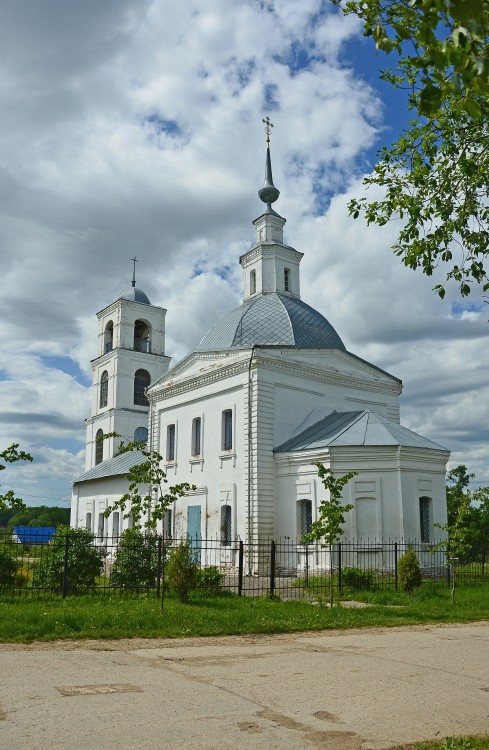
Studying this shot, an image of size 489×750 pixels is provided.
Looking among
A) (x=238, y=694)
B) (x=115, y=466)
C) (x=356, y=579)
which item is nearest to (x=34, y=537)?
(x=115, y=466)

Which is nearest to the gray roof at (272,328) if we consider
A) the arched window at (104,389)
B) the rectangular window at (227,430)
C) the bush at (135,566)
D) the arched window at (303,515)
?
the rectangular window at (227,430)

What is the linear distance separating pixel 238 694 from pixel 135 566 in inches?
367

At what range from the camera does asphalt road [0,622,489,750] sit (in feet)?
16.6

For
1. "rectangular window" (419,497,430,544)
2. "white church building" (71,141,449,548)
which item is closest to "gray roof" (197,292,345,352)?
"white church building" (71,141,449,548)

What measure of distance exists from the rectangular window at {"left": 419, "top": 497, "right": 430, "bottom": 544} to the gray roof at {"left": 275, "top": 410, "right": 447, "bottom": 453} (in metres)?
1.78

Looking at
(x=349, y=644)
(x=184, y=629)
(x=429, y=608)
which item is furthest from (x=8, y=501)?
(x=429, y=608)

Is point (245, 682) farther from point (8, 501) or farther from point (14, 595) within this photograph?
point (14, 595)

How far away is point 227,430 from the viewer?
84.8ft

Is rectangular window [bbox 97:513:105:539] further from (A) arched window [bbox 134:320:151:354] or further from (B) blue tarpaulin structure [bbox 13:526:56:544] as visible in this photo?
(A) arched window [bbox 134:320:151:354]

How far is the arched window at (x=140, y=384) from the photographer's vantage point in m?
43.7

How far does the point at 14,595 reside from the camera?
46.5 feet

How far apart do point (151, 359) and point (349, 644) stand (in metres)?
35.3

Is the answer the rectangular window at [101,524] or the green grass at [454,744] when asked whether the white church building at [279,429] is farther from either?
the green grass at [454,744]

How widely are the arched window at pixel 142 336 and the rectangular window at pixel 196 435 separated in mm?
17782
